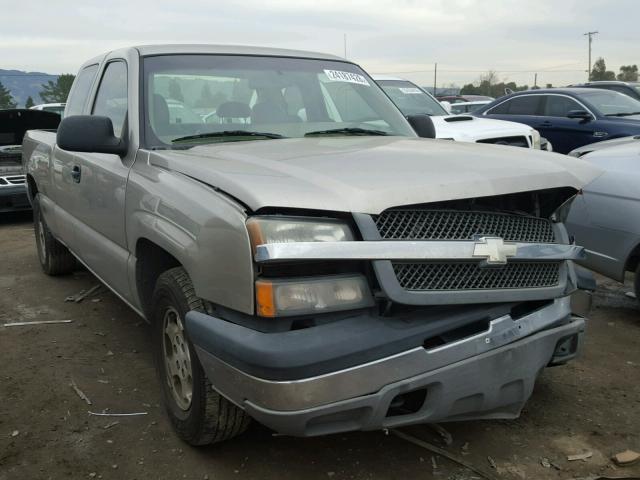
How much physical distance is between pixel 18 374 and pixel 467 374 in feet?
9.24

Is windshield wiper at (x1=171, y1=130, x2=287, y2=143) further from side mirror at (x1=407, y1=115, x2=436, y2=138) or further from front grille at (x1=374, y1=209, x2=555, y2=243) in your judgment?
front grille at (x1=374, y1=209, x2=555, y2=243)

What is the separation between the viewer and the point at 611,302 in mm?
5141

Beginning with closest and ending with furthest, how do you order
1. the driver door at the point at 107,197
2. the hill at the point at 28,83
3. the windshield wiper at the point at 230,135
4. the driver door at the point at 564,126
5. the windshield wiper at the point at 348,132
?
1. the windshield wiper at the point at 230,135
2. the driver door at the point at 107,197
3. the windshield wiper at the point at 348,132
4. the driver door at the point at 564,126
5. the hill at the point at 28,83

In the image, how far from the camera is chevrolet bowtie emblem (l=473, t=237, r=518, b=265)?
237cm

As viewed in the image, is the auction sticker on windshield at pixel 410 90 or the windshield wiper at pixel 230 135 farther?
the auction sticker on windshield at pixel 410 90

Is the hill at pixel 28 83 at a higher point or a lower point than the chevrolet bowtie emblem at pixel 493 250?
higher

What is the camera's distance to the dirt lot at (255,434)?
2.76 metres

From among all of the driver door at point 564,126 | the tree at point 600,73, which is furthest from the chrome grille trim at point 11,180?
the tree at point 600,73

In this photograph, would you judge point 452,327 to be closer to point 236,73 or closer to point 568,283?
point 568,283

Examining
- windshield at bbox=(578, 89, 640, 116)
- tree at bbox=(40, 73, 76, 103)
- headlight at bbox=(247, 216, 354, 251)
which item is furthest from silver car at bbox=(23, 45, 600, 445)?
tree at bbox=(40, 73, 76, 103)

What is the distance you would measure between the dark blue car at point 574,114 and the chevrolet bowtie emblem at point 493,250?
7262 mm

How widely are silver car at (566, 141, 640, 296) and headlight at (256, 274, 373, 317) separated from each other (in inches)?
104

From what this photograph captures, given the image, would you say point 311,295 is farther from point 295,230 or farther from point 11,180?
point 11,180

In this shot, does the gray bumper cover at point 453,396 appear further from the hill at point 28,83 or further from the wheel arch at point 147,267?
the hill at point 28,83
